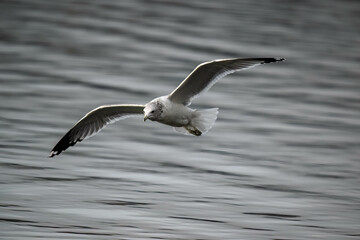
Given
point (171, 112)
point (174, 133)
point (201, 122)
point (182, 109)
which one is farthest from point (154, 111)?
point (174, 133)

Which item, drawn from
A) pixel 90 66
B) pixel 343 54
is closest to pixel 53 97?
pixel 90 66

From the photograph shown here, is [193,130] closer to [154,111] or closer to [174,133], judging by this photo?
[154,111]

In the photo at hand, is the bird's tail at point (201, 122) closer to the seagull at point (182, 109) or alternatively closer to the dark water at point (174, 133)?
the seagull at point (182, 109)

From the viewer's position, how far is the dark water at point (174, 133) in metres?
9.86

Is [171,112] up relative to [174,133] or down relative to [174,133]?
down

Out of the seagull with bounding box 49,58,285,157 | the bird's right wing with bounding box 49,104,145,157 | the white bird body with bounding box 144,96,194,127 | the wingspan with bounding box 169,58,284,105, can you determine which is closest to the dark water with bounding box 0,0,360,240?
the bird's right wing with bounding box 49,104,145,157

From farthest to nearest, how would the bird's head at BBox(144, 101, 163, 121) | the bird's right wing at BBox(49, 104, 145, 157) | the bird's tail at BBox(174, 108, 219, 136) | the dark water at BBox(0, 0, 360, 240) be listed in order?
the bird's right wing at BBox(49, 104, 145, 157) < the bird's tail at BBox(174, 108, 219, 136) < the dark water at BBox(0, 0, 360, 240) < the bird's head at BBox(144, 101, 163, 121)

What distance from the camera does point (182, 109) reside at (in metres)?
9.94

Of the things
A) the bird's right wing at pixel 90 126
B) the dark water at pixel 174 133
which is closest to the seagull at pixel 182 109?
the bird's right wing at pixel 90 126

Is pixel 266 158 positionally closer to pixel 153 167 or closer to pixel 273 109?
pixel 153 167

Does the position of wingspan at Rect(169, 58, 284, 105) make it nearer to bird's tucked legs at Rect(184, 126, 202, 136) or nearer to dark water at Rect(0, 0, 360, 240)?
bird's tucked legs at Rect(184, 126, 202, 136)

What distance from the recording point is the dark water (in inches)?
388

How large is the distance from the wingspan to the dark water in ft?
4.10

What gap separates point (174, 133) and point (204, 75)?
384 centimetres
